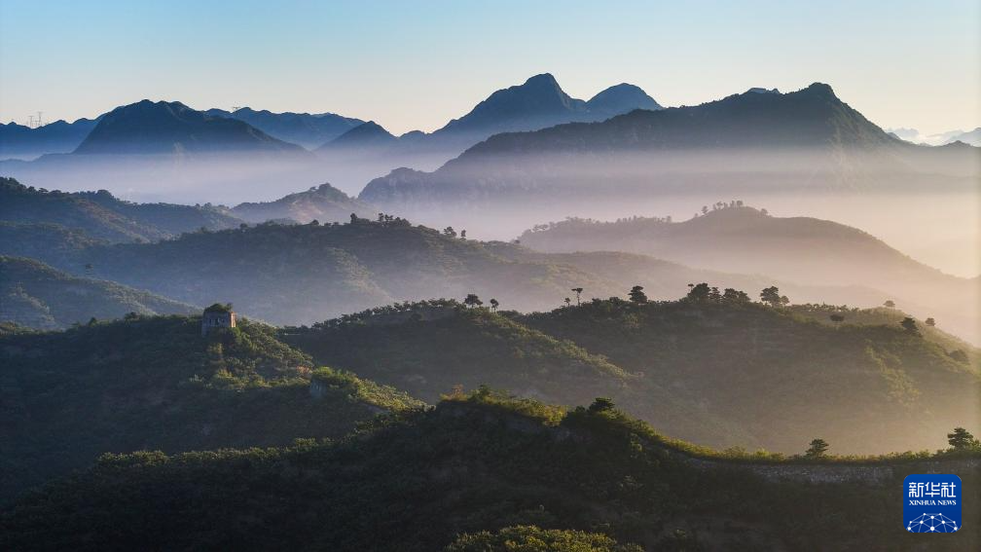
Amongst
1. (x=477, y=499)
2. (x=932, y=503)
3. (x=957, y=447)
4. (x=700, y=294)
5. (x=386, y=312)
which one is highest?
(x=700, y=294)

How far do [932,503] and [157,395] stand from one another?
294ft

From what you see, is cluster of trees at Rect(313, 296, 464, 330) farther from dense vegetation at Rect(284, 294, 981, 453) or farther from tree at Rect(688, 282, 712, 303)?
tree at Rect(688, 282, 712, 303)

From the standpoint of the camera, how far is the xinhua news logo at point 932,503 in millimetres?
52625

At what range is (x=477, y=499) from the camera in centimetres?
6044

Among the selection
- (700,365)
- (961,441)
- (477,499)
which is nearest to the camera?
(477,499)

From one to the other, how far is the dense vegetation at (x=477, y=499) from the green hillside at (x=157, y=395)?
18.4m

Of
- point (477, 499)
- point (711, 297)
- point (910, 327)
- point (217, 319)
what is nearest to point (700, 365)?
point (711, 297)

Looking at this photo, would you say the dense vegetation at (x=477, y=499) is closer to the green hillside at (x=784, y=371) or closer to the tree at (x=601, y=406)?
the tree at (x=601, y=406)

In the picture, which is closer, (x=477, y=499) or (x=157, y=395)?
(x=477, y=499)

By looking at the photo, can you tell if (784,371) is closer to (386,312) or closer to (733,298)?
(733,298)

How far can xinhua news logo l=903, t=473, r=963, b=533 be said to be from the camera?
2072 inches

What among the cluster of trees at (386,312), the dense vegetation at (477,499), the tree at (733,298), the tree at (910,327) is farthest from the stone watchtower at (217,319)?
the tree at (910,327)

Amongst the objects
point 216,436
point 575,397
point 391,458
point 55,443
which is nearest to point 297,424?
point 216,436

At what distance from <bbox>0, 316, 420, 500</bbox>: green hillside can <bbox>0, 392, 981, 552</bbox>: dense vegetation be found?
1839 centimetres
